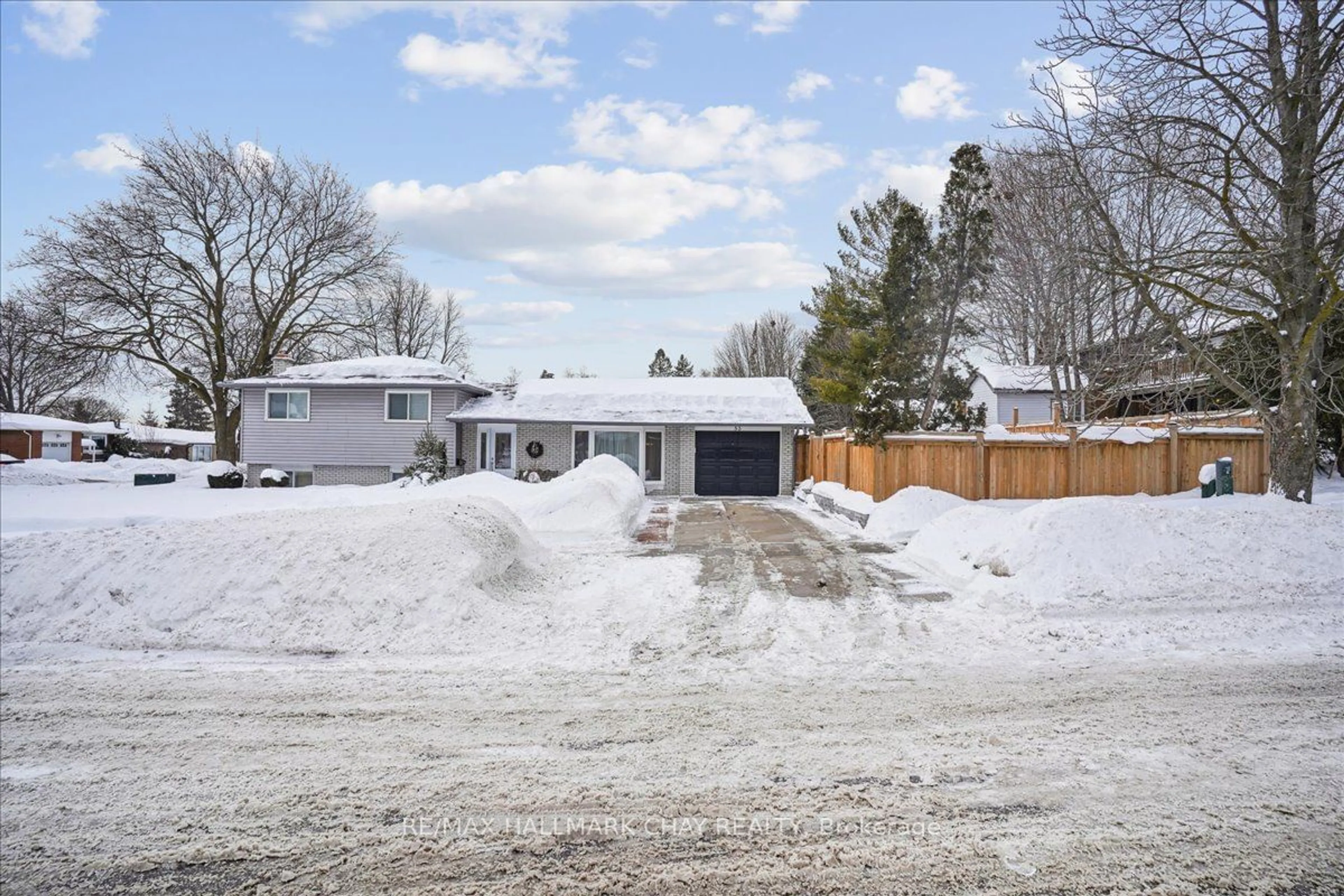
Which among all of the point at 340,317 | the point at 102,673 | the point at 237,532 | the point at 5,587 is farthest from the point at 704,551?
the point at 340,317

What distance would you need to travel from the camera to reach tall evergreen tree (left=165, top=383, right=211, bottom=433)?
27641mm

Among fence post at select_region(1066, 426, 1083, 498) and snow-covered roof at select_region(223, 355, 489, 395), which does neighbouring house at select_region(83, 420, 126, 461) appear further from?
snow-covered roof at select_region(223, 355, 489, 395)

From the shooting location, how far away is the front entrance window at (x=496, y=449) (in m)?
24.0

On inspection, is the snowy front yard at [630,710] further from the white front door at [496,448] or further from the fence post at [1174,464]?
the white front door at [496,448]

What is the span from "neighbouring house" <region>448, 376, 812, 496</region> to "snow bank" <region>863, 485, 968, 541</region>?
917cm

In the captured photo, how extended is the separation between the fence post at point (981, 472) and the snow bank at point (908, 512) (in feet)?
1.79

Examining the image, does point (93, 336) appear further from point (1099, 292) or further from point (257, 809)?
point (1099, 292)

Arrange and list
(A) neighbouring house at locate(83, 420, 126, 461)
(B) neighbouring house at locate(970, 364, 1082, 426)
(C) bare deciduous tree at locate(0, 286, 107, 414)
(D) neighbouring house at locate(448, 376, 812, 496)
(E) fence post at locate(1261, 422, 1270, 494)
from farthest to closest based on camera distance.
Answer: (B) neighbouring house at locate(970, 364, 1082, 426), (D) neighbouring house at locate(448, 376, 812, 496), (E) fence post at locate(1261, 422, 1270, 494), (A) neighbouring house at locate(83, 420, 126, 461), (C) bare deciduous tree at locate(0, 286, 107, 414)

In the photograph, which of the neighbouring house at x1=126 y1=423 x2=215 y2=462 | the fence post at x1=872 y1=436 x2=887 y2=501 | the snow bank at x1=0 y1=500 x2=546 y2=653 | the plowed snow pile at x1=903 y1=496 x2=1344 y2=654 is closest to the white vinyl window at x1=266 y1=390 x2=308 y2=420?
the neighbouring house at x1=126 y1=423 x2=215 y2=462

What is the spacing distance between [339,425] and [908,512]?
59.8ft

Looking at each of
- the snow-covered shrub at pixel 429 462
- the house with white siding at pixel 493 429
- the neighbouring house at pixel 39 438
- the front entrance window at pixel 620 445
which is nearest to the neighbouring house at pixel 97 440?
the neighbouring house at pixel 39 438

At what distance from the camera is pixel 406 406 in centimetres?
2319

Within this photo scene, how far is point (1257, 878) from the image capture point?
2.75 meters

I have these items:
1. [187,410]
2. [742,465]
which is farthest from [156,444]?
[187,410]
